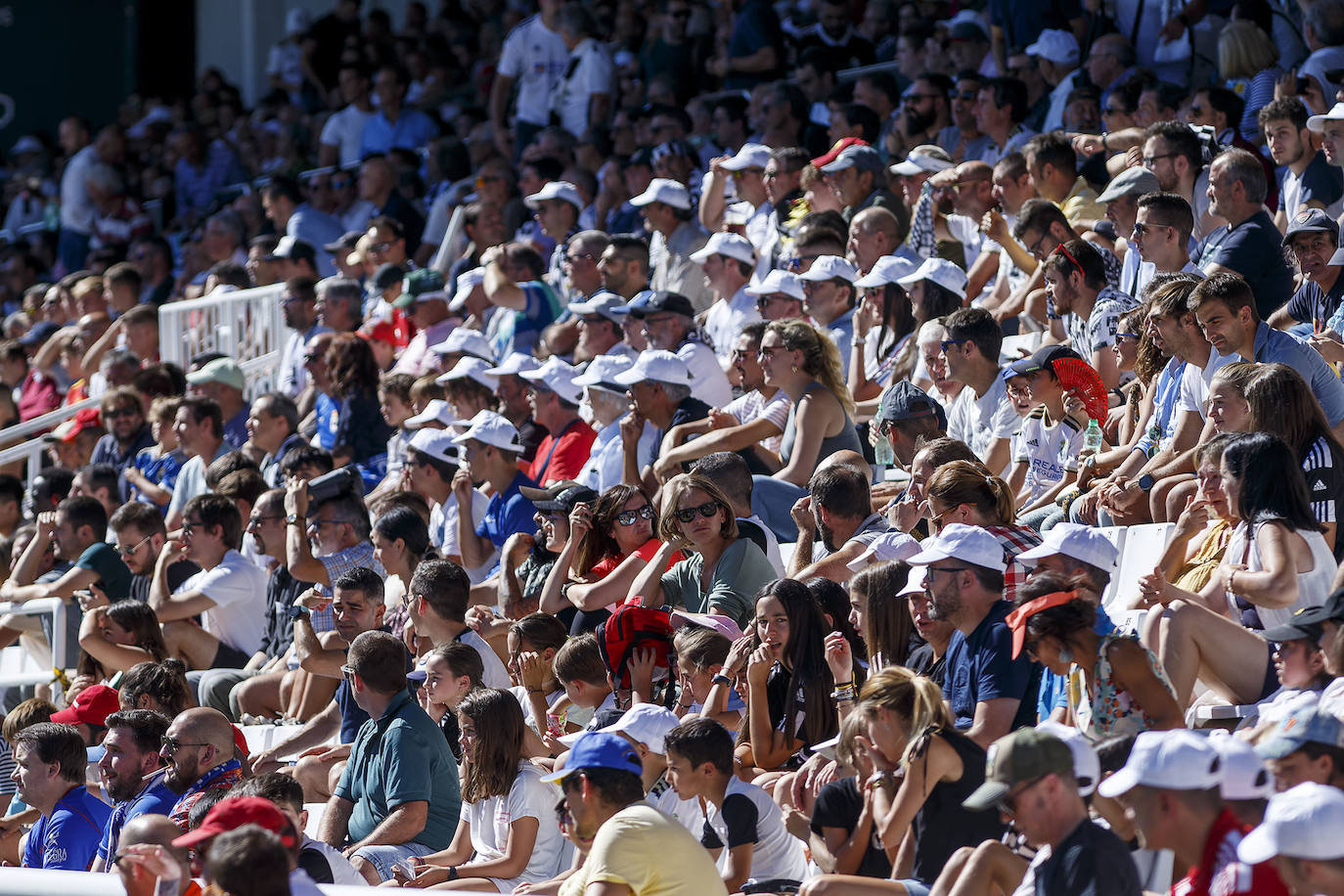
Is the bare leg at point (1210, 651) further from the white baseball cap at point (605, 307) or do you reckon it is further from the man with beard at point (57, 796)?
the white baseball cap at point (605, 307)

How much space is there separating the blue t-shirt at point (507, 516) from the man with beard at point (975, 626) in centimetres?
324

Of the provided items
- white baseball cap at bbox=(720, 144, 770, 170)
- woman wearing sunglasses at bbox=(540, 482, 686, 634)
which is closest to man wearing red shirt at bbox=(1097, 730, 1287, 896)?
woman wearing sunglasses at bbox=(540, 482, 686, 634)

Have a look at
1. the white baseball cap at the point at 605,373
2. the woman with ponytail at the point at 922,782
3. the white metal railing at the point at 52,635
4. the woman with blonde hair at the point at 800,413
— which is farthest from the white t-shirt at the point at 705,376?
the woman with ponytail at the point at 922,782

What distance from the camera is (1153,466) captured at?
7273mm

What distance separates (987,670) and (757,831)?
86cm

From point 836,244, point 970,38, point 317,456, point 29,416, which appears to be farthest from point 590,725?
point 29,416

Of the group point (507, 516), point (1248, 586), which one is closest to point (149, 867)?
point (1248, 586)

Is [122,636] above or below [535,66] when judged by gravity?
below

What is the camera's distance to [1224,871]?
13.4 ft

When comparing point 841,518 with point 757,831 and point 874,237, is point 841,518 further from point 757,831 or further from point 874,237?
point 874,237

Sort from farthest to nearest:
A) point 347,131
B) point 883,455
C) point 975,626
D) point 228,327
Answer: point 347,131
point 228,327
point 883,455
point 975,626

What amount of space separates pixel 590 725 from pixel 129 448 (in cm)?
647

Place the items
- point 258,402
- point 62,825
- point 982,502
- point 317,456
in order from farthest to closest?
point 258,402, point 317,456, point 62,825, point 982,502

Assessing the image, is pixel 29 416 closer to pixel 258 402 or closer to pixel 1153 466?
pixel 258 402
